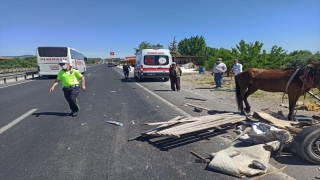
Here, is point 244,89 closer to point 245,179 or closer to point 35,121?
point 245,179

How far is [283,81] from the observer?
565cm

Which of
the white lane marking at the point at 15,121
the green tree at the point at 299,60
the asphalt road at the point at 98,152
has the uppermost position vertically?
the green tree at the point at 299,60

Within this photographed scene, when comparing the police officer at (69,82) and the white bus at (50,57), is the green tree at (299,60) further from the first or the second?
the white bus at (50,57)

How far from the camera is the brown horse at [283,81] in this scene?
5012mm

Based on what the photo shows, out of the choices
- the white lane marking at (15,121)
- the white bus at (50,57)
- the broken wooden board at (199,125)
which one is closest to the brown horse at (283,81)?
the broken wooden board at (199,125)

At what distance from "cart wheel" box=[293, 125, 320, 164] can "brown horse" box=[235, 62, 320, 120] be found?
6.73 ft

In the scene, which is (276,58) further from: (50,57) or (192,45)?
(192,45)

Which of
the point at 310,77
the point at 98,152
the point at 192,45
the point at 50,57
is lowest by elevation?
the point at 98,152

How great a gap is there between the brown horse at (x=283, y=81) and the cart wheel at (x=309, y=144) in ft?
6.73

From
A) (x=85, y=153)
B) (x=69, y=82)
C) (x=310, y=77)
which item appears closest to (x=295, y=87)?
(x=310, y=77)

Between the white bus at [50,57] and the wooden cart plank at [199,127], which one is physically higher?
the white bus at [50,57]

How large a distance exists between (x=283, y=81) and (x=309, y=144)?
2.67 m

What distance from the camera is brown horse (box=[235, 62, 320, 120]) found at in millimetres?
5012

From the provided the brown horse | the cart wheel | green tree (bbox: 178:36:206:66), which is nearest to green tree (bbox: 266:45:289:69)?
the brown horse
